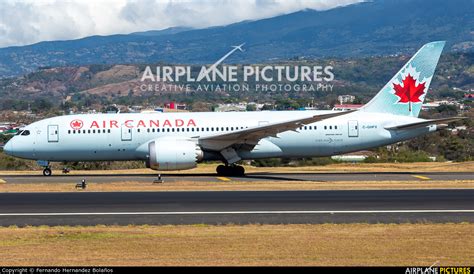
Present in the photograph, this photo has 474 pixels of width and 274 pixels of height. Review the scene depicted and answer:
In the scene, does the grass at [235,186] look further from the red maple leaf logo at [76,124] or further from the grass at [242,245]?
the grass at [242,245]

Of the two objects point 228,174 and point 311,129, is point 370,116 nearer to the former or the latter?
point 311,129

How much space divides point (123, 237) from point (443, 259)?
6998mm

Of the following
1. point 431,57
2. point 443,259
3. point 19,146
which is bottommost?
point 443,259

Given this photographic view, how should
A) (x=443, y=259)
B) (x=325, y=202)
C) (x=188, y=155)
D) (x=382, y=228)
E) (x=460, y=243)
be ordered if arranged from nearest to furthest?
1. (x=443, y=259)
2. (x=460, y=243)
3. (x=382, y=228)
4. (x=325, y=202)
5. (x=188, y=155)

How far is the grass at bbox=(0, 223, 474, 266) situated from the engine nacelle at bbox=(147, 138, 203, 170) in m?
16.7

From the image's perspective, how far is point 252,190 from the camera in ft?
102

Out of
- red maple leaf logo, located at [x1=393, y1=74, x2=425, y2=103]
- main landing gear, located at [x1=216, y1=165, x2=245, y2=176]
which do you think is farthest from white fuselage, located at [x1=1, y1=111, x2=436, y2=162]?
red maple leaf logo, located at [x1=393, y1=74, x2=425, y2=103]

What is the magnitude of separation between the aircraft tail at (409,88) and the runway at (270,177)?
10.2ft

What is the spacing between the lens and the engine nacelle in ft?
125

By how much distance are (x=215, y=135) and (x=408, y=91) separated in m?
9.65

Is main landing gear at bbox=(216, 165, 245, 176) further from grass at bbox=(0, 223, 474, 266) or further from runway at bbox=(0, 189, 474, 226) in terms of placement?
grass at bbox=(0, 223, 474, 266)

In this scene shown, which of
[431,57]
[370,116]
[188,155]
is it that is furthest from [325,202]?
[431,57]

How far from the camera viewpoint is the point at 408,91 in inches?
1657

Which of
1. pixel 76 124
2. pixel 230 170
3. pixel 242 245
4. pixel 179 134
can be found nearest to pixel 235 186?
pixel 230 170
